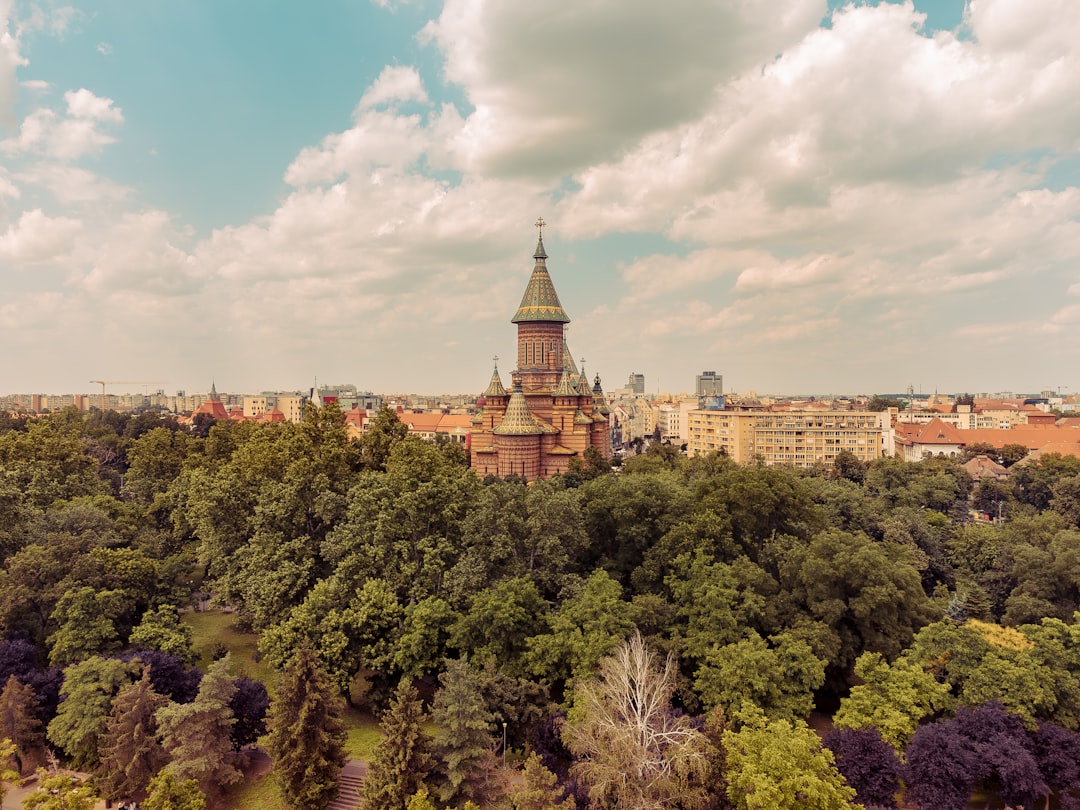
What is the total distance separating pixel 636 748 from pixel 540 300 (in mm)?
38079

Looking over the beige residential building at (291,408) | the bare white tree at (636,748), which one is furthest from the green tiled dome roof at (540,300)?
the beige residential building at (291,408)

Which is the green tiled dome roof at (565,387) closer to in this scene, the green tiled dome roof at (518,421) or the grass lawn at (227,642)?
the green tiled dome roof at (518,421)

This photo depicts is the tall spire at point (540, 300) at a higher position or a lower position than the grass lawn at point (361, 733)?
higher

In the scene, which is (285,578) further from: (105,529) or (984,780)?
(984,780)

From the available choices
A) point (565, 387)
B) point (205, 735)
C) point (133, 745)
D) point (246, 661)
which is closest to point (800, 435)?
point (565, 387)

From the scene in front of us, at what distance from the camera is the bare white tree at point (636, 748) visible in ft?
47.3

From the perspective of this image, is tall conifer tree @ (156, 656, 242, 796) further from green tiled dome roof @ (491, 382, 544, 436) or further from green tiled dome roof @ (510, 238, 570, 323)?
green tiled dome roof @ (510, 238, 570, 323)

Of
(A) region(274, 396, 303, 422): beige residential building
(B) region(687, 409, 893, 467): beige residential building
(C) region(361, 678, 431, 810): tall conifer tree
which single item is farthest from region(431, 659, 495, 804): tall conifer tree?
(A) region(274, 396, 303, 422): beige residential building

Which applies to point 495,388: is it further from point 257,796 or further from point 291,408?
point 291,408

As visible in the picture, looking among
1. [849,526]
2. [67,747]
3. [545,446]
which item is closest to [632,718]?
[67,747]

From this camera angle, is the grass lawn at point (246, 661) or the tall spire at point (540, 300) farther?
the tall spire at point (540, 300)

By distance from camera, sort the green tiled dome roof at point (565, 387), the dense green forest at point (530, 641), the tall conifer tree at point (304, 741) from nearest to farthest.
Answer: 1. the dense green forest at point (530, 641)
2. the tall conifer tree at point (304, 741)
3. the green tiled dome roof at point (565, 387)

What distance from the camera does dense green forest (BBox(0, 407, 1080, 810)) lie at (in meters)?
15.8

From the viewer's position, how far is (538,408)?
47969 millimetres
